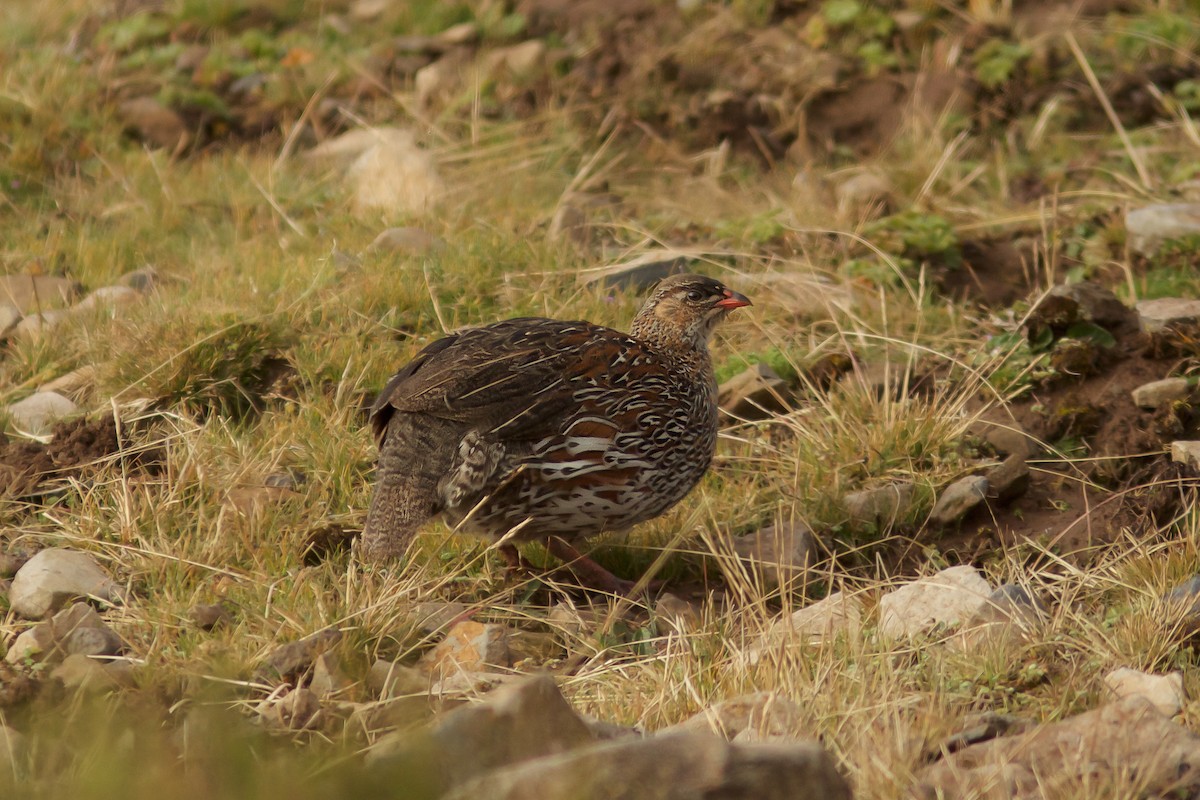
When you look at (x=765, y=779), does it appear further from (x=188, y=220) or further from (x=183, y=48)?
(x=183, y=48)

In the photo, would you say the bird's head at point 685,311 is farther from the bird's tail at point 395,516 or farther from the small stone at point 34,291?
the small stone at point 34,291

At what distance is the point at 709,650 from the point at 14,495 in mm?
2672

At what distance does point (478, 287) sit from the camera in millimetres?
6598

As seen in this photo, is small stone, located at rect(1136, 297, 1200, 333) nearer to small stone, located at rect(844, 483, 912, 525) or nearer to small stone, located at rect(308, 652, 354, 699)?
small stone, located at rect(844, 483, 912, 525)

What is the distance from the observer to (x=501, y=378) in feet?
16.3

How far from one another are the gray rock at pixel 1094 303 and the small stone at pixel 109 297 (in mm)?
4032

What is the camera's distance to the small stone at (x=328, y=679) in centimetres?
404

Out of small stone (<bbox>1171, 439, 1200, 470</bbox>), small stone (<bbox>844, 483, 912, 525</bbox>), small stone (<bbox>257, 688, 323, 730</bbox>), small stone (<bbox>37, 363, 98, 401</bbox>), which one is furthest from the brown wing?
small stone (<bbox>1171, 439, 1200, 470</bbox>)

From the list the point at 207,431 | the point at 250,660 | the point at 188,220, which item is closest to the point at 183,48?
the point at 188,220

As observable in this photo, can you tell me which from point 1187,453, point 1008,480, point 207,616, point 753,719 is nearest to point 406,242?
point 207,616

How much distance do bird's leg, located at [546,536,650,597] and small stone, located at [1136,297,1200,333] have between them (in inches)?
98.8

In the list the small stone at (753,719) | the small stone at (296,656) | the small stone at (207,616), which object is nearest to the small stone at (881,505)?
the small stone at (753,719)

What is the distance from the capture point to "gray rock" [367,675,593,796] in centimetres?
292

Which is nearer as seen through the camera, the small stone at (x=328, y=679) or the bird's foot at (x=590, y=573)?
the small stone at (x=328, y=679)
